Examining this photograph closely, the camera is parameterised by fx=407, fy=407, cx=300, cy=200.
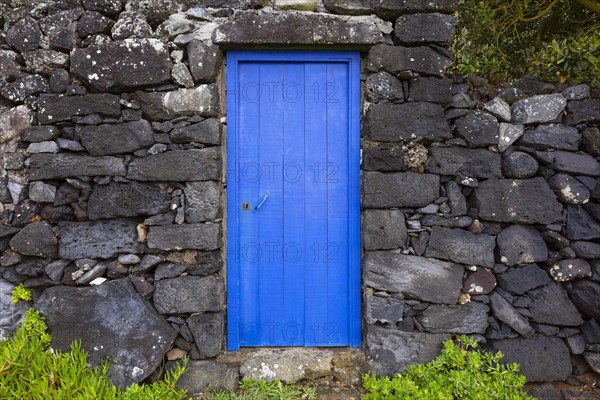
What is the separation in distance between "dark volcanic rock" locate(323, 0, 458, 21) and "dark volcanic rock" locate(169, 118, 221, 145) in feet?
3.96

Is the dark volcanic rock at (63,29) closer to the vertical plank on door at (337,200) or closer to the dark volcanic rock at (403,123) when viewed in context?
the vertical plank on door at (337,200)

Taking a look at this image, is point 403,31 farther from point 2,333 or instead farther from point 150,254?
point 2,333

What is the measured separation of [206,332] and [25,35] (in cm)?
250

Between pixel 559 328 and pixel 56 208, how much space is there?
3.72m

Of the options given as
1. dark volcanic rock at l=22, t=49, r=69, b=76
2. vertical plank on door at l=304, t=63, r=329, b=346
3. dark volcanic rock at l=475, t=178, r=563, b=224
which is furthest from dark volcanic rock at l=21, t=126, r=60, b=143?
dark volcanic rock at l=475, t=178, r=563, b=224

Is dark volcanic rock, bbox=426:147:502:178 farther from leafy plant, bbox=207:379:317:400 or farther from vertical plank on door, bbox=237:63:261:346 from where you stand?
leafy plant, bbox=207:379:317:400

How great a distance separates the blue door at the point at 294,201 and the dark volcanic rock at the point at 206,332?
0.61 feet

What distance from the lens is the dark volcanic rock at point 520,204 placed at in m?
2.92

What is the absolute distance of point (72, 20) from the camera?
290 centimetres

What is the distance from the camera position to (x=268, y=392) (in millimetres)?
2857

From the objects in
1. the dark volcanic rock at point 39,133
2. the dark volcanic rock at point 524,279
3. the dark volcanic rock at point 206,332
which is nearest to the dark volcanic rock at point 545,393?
the dark volcanic rock at point 524,279

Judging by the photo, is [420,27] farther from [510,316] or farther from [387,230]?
[510,316]

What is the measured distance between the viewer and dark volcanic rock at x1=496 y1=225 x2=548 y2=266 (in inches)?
115

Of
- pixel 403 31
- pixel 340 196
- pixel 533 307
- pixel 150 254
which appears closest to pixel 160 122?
pixel 150 254
